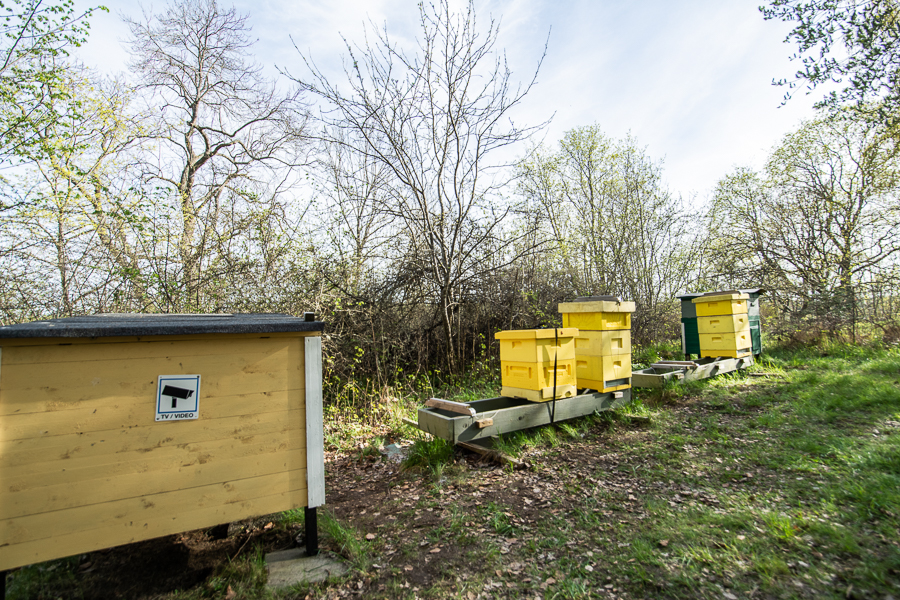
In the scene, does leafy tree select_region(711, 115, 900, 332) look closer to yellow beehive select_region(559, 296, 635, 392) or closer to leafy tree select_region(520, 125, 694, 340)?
leafy tree select_region(520, 125, 694, 340)

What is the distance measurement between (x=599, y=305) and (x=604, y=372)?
2.88ft

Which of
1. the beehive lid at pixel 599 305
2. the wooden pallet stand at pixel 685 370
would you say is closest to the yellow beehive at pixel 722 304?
the wooden pallet stand at pixel 685 370

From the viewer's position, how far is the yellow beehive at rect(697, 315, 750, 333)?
278 inches

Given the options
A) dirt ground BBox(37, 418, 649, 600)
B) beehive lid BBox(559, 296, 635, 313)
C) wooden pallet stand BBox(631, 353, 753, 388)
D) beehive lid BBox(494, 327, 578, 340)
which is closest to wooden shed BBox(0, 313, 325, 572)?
dirt ground BBox(37, 418, 649, 600)

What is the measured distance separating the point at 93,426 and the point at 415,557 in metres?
2.14

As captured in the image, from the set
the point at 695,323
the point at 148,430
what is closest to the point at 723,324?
the point at 695,323

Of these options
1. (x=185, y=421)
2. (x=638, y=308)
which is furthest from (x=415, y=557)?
(x=638, y=308)

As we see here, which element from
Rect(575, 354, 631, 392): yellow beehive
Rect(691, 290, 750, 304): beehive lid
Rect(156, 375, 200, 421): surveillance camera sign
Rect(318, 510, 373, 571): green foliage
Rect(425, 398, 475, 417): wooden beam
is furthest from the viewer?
Rect(691, 290, 750, 304): beehive lid

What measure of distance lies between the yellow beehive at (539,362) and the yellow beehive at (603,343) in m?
0.45

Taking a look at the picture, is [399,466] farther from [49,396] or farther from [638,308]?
[638,308]

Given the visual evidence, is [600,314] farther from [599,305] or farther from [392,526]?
[392,526]

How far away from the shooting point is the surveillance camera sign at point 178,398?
2432 mm

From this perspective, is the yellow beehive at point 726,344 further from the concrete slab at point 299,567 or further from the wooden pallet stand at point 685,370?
the concrete slab at point 299,567

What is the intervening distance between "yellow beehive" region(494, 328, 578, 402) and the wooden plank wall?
8.80 feet
